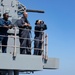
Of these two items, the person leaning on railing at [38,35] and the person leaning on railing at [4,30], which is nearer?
the person leaning on railing at [4,30]

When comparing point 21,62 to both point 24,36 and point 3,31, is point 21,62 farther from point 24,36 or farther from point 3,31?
point 3,31

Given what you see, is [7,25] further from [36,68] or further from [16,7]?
[16,7]

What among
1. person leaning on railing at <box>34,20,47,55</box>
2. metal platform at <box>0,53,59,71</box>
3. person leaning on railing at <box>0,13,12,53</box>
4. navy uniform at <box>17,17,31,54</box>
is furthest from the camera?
person leaning on railing at <box>34,20,47,55</box>

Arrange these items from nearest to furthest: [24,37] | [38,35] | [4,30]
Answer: [4,30]
[24,37]
[38,35]

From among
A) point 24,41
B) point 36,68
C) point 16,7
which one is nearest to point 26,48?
point 24,41

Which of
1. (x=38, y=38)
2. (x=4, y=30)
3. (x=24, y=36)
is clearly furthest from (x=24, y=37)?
(x=4, y=30)

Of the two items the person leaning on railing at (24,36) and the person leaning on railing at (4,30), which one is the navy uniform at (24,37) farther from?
the person leaning on railing at (4,30)

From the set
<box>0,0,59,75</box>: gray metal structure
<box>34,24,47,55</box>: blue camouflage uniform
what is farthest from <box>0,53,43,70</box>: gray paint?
<box>34,24,47,55</box>: blue camouflage uniform

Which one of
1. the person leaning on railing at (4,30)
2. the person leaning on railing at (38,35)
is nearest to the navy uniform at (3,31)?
the person leaning on railing at (4,30)

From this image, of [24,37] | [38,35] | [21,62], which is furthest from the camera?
[38,35]

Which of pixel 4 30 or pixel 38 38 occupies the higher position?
pixel 4 30

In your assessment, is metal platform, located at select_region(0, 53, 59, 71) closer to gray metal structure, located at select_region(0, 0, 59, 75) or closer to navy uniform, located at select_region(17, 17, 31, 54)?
gray metal structure, located at select_region(0, 0, 59, 75)

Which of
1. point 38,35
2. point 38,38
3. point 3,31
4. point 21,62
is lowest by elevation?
point 21,62

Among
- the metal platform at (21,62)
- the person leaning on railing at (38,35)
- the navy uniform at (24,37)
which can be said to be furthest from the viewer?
the person leaning on railing at (38,35)
